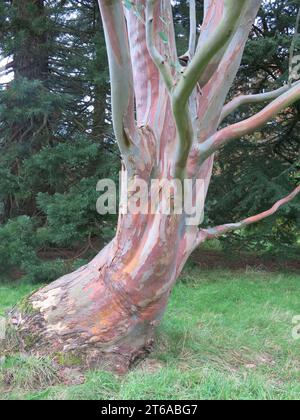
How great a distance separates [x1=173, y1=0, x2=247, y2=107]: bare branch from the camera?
78.0 inches

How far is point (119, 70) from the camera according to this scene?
2.68 meters

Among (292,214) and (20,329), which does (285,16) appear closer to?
(292,214)

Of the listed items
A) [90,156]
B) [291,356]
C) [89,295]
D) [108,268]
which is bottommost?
[291,356]

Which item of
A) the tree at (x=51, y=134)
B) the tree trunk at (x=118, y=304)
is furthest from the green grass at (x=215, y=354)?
the tree at (x=51, y=134)

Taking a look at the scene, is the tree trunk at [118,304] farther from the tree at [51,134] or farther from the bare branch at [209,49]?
the tree at [51,134]

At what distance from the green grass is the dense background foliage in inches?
53.0

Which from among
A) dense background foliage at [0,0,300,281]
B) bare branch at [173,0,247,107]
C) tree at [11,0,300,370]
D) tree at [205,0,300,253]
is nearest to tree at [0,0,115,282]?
dense background foliage at [0,0,300,281]

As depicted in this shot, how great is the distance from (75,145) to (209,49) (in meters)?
5.08

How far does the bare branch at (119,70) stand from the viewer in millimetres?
2432

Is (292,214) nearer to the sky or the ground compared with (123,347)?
nearer to the sky

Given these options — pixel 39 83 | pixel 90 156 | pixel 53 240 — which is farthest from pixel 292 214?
pixel 39 83

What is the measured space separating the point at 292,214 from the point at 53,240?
4.19m

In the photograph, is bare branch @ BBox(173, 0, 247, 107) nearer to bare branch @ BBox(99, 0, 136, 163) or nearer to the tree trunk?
bare branch @ BBox(99, 0, 136, 163)

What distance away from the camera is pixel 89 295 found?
3332mm
